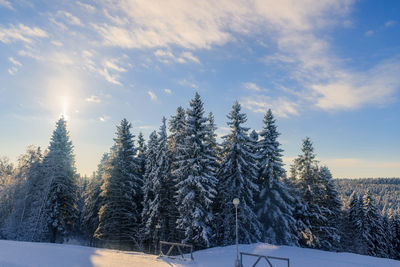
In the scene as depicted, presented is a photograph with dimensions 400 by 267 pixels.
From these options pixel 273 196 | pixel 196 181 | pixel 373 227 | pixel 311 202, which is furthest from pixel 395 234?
pixel 196 181

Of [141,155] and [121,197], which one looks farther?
[141,155]

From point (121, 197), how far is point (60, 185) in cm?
788

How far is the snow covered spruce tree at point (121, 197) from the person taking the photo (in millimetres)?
29641

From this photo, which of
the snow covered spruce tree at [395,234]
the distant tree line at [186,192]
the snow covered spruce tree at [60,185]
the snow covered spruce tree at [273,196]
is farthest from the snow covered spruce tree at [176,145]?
the snow covered spruce tree at [395,234]

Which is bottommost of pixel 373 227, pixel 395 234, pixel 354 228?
pixel 395 234

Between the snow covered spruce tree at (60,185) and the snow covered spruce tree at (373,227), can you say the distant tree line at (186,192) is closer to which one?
the snow covered spruce tree at (60,185)

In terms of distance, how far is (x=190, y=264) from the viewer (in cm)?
1627

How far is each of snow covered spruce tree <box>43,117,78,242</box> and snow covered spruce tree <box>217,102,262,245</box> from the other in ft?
64.8

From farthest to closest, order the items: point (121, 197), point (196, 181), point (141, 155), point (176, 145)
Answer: point (141, 155) → point (121, 197) → point (176, 145) → point (196, 181)

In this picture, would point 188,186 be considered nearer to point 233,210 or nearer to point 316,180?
point 233,210

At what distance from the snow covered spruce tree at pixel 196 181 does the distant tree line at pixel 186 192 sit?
104mm

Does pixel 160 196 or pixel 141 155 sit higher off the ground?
pixel 141 155

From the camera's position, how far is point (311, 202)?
103ft

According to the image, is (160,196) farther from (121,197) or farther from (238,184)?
(238,184)
